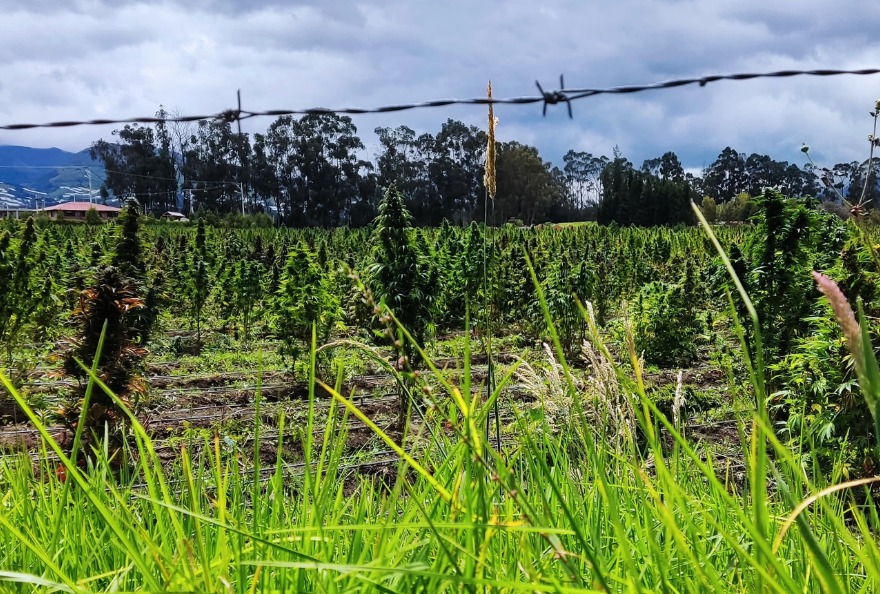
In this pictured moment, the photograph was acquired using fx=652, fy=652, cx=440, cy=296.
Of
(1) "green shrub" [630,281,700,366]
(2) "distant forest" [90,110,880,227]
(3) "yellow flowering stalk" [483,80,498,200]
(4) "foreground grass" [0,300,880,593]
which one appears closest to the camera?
(4) "foreground grass" [0,300,880,593]

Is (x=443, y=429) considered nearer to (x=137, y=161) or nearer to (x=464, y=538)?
(x=464, y=538)

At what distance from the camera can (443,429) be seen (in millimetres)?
1750

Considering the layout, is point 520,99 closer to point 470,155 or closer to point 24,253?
point 24,253

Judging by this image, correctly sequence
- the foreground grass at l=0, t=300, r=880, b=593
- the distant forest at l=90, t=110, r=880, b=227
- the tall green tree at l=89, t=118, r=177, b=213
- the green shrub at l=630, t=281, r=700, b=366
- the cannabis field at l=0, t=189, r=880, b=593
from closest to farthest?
1. the foreground grass at l=0, t=300, r=880, b=593
2. the cannabis field at l=0, t=189, r=880, b=593
3. the green shrub at l=630, t=281, r=700, b=366
4. the distant forest at l=90, t=110, r=880, b=227
5. the tall green tree at l=89, t=118, r=177, b=213

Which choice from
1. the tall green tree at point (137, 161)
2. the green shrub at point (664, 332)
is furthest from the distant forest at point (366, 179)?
the green shrub at point (664, 332)

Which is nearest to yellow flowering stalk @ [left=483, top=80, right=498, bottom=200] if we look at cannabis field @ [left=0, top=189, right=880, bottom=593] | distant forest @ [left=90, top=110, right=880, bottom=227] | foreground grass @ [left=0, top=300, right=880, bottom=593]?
cannabis field @ [left=0, top=189, right=880, bottom=593]

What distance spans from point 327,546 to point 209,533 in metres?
0.46

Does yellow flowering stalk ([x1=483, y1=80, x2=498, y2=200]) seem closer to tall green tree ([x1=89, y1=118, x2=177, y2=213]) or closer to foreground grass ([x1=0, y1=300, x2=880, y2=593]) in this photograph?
foreground grass ([x1=0, y1=300, x2=880, y2=593])

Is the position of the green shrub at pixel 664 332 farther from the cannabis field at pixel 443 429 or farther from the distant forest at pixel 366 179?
the distant forest at pixel 366 179

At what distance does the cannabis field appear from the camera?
940 mm

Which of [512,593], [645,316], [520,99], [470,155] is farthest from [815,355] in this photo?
[470,155]

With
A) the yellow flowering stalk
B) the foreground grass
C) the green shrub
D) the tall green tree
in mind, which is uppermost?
the tall green tree

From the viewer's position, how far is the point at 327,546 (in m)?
1.15

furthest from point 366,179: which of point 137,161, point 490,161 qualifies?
point 490,161
